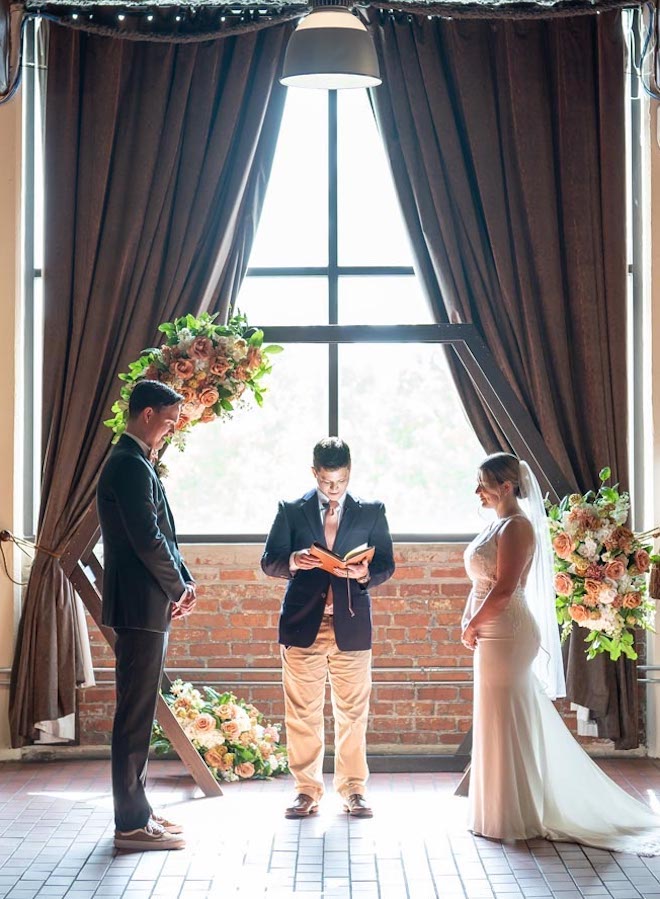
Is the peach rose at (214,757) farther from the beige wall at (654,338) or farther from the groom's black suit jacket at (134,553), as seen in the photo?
the beige wall at (654,338)

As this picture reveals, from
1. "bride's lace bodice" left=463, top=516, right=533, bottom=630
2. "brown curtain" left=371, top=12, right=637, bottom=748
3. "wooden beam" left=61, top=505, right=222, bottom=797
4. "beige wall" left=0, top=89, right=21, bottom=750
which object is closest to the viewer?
"bride's lace bodice" left=463, top=516, right=533, bottom=630

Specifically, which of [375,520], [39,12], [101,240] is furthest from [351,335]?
[39,12]

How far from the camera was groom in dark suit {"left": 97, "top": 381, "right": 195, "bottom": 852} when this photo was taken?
5246mm

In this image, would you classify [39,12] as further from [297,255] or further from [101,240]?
[297,255]

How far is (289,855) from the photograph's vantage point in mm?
5297

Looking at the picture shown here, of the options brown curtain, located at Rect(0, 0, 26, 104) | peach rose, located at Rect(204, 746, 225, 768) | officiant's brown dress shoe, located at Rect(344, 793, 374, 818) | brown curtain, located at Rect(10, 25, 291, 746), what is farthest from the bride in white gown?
brown curtain, located at Rect(0, 0, 26, 104)

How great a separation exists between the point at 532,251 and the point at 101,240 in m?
2.49

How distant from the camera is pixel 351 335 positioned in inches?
253

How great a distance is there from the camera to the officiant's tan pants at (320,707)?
5.94 meters

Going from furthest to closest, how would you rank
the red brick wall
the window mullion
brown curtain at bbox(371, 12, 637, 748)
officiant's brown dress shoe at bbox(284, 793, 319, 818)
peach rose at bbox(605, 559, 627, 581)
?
the window mullion
the red brick wall
brown curtain at bbox(371, 12, 637, 748)
peach rose at bbox(605, 559, 627, 581)
officiant's brown dress shoe at bbox(284, 793, 319, 818)

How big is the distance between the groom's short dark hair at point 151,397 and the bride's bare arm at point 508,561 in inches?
63.7

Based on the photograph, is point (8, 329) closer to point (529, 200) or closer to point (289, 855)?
point (529, 200)

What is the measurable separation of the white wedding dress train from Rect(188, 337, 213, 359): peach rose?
160 centimetres

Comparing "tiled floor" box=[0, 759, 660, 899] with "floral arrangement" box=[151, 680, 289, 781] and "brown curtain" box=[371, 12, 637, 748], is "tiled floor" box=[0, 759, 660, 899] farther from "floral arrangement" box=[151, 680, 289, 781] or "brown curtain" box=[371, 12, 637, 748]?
"brown curtain" box=[371, 12, 637, 748]
